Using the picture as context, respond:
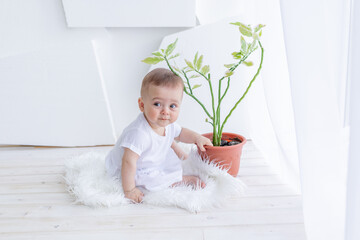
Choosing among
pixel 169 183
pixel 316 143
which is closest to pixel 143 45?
pixel 169 183

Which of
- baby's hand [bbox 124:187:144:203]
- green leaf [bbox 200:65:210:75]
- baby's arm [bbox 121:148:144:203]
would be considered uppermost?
green leaf [bbox 200:65:210:75]

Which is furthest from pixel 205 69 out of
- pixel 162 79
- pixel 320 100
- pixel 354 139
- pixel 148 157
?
pixel 354 139

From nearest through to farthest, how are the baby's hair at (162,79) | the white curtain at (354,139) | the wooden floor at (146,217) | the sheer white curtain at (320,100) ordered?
the white curtain at (354,139) → the sheer white curtain at (320,100) → the wooden floor at (146,217) → the baby's hair at (162,79)

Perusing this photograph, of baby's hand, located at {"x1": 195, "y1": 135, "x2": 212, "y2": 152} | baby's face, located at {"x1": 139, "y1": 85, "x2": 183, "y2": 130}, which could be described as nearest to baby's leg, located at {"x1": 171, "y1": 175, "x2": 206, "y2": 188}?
baby's hand, located at {"x1": 195, "y1": 135, "x2": 212, "y2": 152}

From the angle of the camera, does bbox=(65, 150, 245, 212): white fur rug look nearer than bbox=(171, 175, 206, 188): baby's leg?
Yes

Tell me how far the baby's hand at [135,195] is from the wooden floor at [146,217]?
0.11 feet

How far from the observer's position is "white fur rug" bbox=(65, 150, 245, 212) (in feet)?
3.79

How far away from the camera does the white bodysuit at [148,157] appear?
3.99 feet

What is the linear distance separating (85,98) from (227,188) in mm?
986

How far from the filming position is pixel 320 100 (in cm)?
77

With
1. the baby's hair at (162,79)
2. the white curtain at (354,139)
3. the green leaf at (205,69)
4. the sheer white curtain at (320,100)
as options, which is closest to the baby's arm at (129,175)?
the baby's hair at (162,79)

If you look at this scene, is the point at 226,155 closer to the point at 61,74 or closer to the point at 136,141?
the point at 136,141

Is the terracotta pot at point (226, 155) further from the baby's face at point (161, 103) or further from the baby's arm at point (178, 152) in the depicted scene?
the baby's face at point (161, 103)

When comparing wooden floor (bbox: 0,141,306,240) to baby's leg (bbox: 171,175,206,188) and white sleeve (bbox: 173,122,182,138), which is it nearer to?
baby's leg (bbox: 171,175,206,188)
